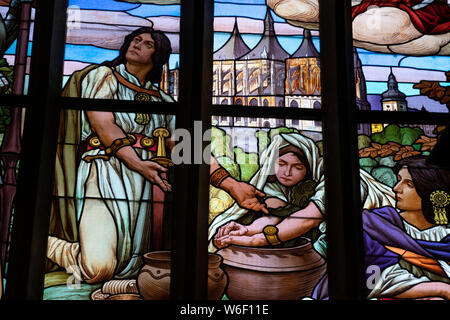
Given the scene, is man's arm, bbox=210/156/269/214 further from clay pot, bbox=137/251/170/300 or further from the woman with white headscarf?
clay pot, bbox=137/251/170/300

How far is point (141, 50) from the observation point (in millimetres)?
4168

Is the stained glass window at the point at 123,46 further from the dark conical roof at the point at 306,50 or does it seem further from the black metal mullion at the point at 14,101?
the dark conical roof at the point at 306,50

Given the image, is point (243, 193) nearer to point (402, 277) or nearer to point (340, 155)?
point (340, 155)

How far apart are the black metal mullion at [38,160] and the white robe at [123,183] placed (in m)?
0.16

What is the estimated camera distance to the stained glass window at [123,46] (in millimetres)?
4066

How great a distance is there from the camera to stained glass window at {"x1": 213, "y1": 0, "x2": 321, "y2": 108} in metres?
4.08

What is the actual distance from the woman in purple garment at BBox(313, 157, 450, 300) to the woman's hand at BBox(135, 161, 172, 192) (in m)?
0.90

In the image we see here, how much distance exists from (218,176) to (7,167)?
3.44 ft

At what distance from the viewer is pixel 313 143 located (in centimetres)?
402

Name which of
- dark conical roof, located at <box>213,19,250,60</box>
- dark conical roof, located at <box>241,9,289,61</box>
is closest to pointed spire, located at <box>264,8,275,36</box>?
dark conical roof, located at <box>241,9,289,61</box>

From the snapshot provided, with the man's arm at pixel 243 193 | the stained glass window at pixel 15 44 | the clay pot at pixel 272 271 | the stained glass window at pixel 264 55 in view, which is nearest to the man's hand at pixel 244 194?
the man's arm at pixel 243 193

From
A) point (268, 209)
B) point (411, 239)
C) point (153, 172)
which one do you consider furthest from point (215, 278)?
point (411, 239)
